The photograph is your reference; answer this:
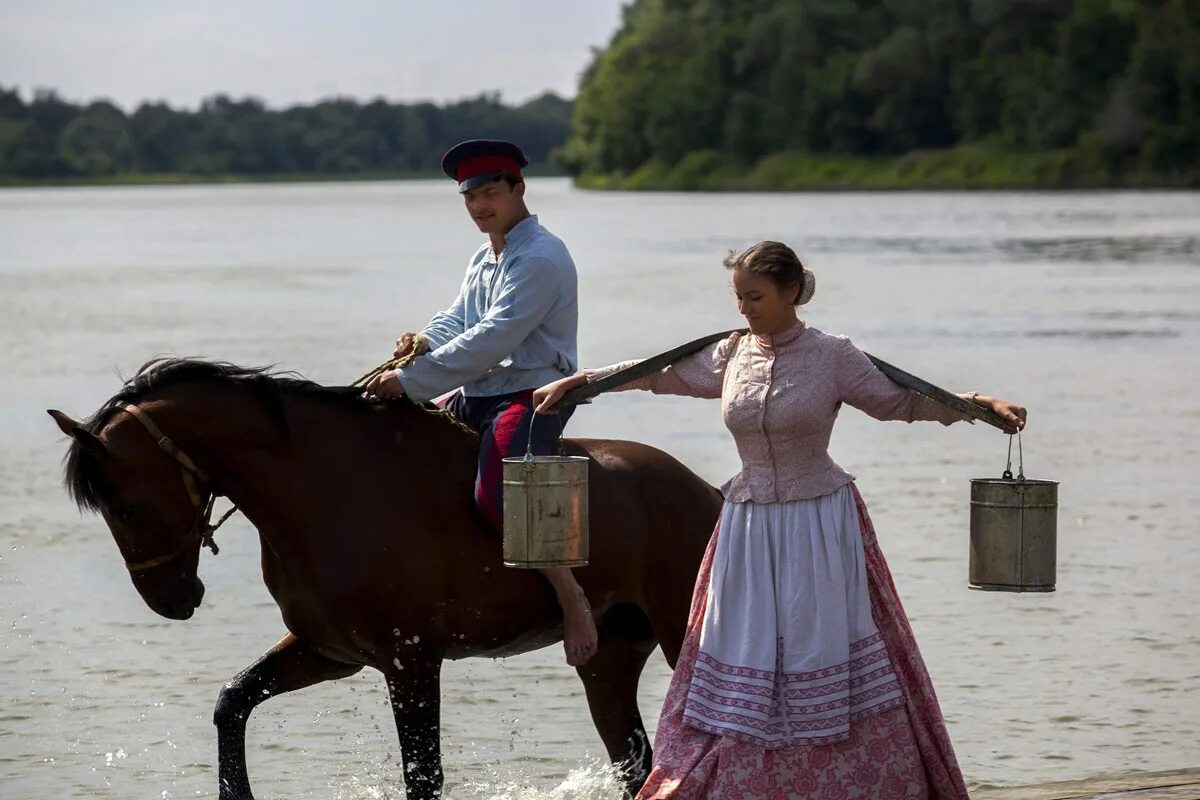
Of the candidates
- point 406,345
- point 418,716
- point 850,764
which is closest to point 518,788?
point 418,716

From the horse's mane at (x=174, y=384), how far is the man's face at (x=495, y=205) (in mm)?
697

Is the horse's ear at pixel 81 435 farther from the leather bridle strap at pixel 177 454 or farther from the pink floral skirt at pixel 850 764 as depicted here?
the pink floral skirt at pixel 850 764

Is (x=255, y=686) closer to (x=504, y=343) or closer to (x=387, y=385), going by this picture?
(x=387, y=385)

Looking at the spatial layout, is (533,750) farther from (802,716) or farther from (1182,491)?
(1182,491)

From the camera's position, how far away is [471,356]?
6688mm

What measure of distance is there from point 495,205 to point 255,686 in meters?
1.75

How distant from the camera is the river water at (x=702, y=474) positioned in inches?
358

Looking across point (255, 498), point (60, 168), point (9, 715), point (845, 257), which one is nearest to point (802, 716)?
point (255, 498)

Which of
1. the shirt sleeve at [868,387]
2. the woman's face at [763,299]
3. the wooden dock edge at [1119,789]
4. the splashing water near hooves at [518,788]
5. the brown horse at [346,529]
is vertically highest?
the woman's face at [763,299]

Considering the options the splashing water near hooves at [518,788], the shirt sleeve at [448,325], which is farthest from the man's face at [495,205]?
the splashing water near hooves at [518,788]

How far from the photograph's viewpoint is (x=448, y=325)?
23.6 ft

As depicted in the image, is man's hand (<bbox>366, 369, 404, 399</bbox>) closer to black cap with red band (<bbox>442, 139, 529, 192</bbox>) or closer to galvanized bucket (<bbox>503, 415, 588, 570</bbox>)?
black cap with red band (<bbox>442, 139, 529, 192</bbox>)

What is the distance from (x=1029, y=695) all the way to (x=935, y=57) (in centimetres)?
12379

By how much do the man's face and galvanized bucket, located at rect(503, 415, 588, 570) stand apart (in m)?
1.10
